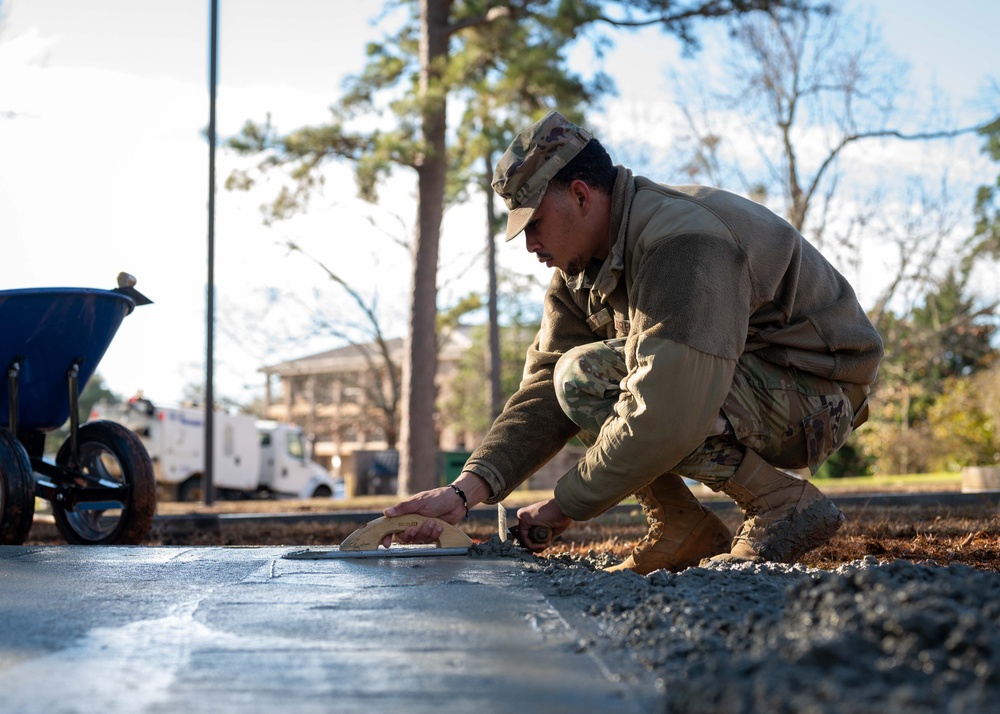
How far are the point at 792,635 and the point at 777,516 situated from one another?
4.95ft

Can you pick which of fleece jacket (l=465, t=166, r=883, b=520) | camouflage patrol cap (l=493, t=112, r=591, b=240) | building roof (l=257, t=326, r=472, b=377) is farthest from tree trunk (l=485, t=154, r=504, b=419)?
building roof (l=257, t=326, r=472, b=377)

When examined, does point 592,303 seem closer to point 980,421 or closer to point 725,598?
point 725,598

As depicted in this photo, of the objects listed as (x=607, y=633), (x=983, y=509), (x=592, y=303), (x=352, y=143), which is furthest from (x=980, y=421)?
(x=607, y=633)

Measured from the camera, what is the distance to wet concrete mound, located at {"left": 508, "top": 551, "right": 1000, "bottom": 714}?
1.15 metres

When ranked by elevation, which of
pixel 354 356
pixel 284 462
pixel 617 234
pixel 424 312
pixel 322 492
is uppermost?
pixel 354 356

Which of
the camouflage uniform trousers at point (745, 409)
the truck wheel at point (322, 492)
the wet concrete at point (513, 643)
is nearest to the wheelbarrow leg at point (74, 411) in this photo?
the wet concrete at point (513, 643)

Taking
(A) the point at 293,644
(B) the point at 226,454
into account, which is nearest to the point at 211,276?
(A) the point at 293,644

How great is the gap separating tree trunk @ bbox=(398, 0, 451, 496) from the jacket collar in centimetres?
1099

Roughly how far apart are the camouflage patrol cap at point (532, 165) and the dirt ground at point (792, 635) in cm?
104

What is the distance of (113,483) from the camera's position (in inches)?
187

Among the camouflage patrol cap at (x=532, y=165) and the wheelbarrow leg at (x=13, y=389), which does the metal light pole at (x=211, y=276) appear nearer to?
the wheelbarrow leg at (x=13, y=389)

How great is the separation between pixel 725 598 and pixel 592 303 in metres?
1.51

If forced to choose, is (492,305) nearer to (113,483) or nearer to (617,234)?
(113,483)

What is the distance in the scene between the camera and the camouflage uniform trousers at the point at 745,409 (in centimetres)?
296
